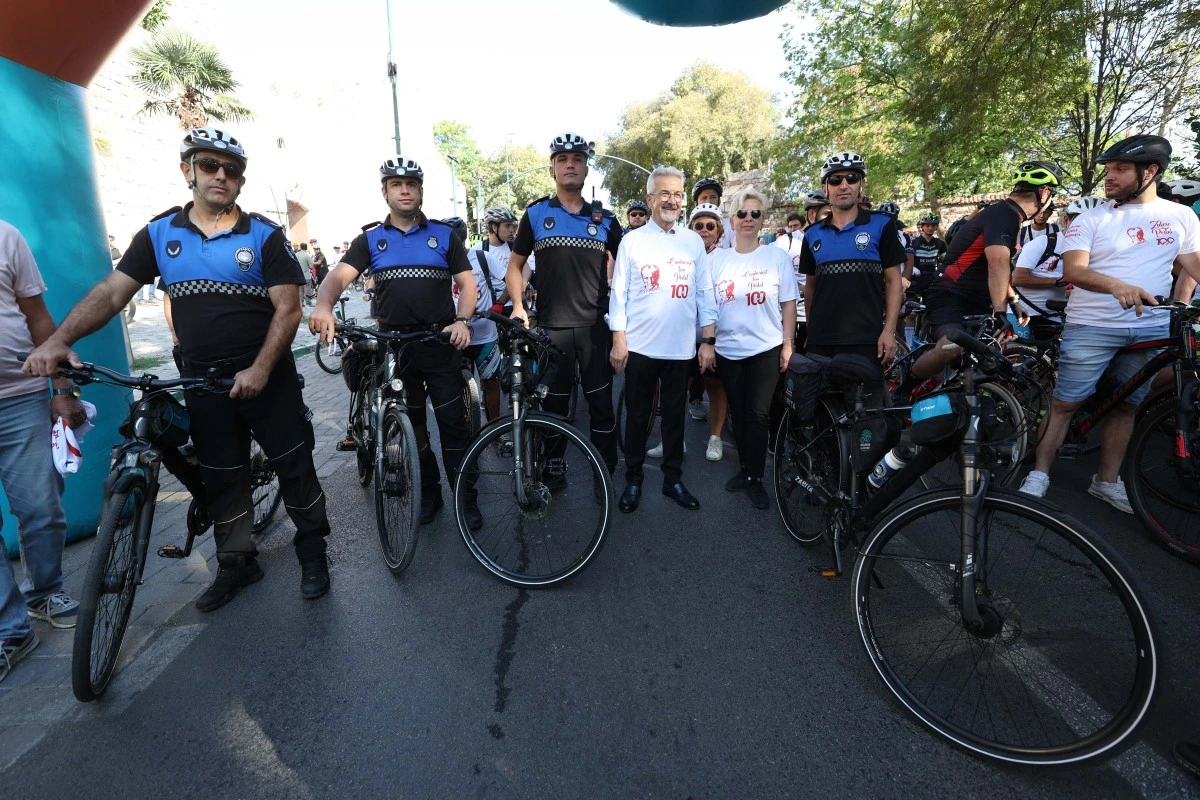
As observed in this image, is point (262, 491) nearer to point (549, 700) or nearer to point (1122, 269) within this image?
point (549, 700)

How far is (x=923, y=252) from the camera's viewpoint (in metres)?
9.79

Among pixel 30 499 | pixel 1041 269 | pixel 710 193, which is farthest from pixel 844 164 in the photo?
pixel 30 499

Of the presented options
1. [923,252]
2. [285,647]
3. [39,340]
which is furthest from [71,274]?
[923,252]

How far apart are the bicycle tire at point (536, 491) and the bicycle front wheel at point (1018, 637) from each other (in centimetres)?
134

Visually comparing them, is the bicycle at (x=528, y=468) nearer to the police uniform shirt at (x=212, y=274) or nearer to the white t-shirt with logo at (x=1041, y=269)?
the police uniform shirt at (x=212, y=274)

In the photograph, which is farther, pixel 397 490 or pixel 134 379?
pixel 397 490

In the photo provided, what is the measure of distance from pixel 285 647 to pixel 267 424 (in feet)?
3.50

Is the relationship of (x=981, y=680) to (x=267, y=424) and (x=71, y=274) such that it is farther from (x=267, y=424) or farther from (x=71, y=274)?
(x=71, y=274)

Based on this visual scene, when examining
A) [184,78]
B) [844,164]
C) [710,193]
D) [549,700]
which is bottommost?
[549,700]

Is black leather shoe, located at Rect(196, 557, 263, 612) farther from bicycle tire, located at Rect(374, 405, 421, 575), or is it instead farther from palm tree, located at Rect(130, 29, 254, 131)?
palm tree, located at Rect(130, 29, 254, 131)

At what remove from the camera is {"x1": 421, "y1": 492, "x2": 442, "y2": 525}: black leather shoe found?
4039 mm

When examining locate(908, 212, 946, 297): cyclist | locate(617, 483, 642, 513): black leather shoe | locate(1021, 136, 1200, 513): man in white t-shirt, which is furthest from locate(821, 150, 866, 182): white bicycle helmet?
locate(908, 212, 946, 297): cyclist

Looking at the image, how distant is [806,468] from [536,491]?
153 centimetres

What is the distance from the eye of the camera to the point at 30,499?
110 inches
